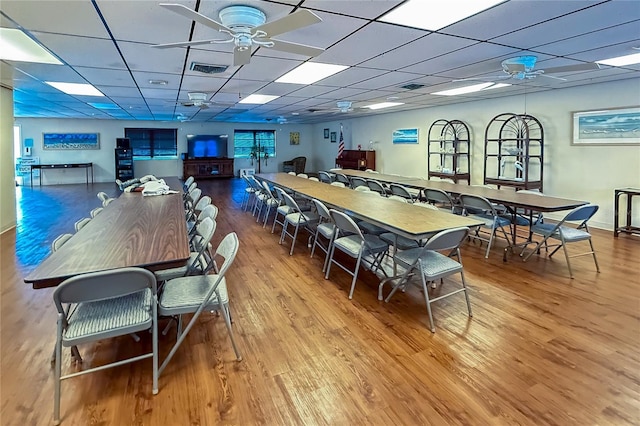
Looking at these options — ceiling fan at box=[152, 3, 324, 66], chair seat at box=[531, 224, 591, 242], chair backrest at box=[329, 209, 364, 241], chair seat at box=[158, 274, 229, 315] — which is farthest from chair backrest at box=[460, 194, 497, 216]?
chair seat at box=[158, 274, 229, 315]

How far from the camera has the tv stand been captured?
13719 mm

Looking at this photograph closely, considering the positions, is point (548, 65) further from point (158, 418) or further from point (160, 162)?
point (160, 162)

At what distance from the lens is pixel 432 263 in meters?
2.84

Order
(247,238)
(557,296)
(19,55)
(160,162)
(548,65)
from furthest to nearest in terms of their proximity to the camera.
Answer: (160,162) < (247,238) < (548,65) < (19,55) < (557,296)

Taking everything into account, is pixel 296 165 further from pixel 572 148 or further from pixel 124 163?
pixel 572 148

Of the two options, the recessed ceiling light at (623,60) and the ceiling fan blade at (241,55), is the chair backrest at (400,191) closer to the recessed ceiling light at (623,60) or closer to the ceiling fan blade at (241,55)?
the recessed ceiling light at (623,60)

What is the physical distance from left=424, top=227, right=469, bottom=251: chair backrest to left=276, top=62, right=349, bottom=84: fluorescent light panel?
2752mm

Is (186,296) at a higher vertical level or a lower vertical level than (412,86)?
lower

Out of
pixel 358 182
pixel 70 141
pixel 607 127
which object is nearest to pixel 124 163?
pixel 70 141

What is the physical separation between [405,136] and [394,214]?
710cm

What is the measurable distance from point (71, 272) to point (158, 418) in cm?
87

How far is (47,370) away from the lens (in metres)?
2.19

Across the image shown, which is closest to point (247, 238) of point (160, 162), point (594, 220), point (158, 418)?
point (158, 418)

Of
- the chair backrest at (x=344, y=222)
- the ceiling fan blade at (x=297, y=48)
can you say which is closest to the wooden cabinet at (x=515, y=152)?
the chair backrest at (x=344, y=222)
